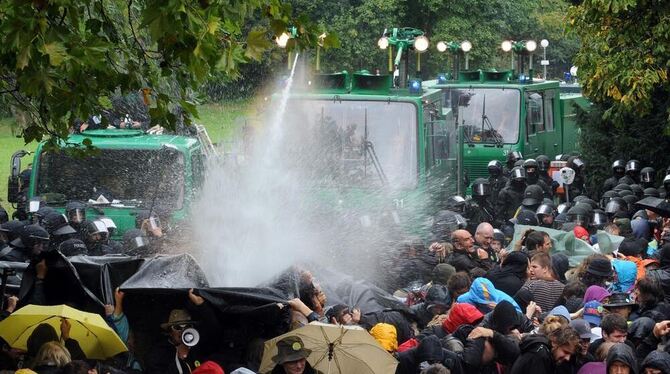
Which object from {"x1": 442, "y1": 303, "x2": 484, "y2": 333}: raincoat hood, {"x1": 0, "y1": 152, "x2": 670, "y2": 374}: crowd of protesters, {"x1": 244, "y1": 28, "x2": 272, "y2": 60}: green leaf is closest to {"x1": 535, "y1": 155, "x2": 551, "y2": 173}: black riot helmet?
{"x1": 0, "y1": 152, "x2": 670, "y2": 374}: crowd of protesters

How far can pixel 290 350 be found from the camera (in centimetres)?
846

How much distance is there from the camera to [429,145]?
53.6 feet

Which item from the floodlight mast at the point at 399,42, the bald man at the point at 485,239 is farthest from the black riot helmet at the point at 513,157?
the bald man at the point at 485,239

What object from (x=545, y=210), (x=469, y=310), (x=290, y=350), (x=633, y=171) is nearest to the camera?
(x=290, y=350)

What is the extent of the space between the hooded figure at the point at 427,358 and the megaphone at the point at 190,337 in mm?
1345

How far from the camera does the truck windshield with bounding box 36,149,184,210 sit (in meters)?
15.9

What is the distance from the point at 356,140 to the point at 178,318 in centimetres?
702

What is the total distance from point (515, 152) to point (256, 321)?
12775 millimetres

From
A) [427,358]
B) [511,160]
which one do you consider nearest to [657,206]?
[427,358]

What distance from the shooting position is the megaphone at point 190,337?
9000mm

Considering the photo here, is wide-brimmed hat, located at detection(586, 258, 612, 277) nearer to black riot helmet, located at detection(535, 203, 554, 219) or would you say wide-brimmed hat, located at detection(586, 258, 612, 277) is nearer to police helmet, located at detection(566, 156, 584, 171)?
black riot helmet, located at detection(535, 203, 554, 219)

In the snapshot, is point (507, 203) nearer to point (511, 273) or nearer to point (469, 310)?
point (511, 273)

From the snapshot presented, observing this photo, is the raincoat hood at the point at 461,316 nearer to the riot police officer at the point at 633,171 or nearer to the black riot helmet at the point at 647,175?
the black riot helmet at the point at 647,175

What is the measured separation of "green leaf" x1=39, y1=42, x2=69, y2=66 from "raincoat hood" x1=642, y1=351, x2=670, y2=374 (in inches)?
157
